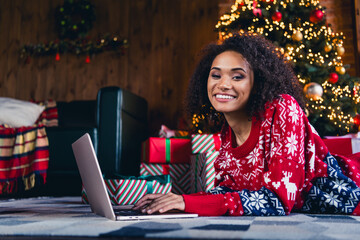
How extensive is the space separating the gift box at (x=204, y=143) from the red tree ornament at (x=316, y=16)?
1.18 m

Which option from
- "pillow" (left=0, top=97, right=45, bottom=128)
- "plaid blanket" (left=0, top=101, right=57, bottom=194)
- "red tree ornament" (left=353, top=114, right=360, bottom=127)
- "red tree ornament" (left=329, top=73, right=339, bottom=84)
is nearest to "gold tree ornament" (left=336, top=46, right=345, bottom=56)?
"red tree ornament" (left=329, top=73, right=339, bottom=84)

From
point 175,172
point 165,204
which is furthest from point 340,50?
point 165,204

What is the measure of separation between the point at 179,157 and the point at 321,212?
1.32 meters

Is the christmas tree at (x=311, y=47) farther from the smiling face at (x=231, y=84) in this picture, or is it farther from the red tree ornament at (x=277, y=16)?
the smiling face at (x=231, y=84)

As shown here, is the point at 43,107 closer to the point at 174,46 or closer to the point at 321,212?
the point at 174,46

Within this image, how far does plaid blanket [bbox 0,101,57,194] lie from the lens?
2.34 metres

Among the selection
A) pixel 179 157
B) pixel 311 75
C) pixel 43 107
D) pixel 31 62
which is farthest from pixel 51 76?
pixel 311 75

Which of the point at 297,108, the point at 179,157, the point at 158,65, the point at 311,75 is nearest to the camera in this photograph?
the point at 297,108

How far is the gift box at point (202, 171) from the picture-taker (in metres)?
2.05

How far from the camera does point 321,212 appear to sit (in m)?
1.17

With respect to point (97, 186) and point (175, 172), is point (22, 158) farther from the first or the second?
point (97, 186)

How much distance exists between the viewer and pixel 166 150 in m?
2.39

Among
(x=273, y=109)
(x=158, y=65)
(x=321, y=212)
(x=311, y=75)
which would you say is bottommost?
(x=321, y=212)

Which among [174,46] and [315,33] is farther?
[174,46]
